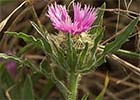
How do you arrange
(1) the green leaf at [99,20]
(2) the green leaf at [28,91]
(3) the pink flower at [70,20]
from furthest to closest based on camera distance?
(2) the green leaf at [28,91] < (1) the green leaf at [99,20] < (3) the pink flower at [70,20]

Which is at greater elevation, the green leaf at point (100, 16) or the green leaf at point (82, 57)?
the green leaf at point (100, 16)

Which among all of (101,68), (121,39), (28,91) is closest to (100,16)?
(121,39)

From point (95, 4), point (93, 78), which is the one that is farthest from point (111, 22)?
point (93, 78)

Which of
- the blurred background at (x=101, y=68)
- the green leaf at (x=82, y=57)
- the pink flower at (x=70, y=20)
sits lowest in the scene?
the blurred background at (x=101, y=68)

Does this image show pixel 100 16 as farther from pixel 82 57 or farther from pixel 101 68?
pixel 101 68

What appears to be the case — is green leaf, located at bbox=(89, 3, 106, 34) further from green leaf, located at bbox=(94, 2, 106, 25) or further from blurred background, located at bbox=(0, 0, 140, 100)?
blurred background, located at bbox=(0, 0, 140, 100)

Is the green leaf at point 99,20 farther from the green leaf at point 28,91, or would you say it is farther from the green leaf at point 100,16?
the green leaf at point 28,91

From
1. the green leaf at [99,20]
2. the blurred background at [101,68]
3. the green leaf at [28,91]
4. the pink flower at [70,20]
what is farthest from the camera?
the blurred background at [101,68]

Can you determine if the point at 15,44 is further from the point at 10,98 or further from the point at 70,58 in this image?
the point at 70,58

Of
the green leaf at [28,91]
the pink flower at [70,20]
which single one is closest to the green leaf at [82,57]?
the pink flower at [70,20]

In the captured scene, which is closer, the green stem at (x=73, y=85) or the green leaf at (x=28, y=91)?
the green stem at (x=73, y=85)

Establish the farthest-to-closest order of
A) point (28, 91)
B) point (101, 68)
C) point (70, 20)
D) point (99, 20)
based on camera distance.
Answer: point (101, 68) < point (28, 91) < point (99, 20) < point (70, 20)
